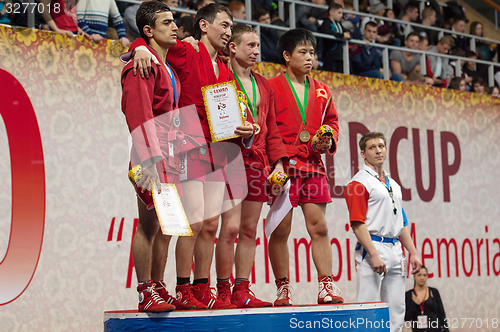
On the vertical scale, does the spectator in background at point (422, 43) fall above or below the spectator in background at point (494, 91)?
above

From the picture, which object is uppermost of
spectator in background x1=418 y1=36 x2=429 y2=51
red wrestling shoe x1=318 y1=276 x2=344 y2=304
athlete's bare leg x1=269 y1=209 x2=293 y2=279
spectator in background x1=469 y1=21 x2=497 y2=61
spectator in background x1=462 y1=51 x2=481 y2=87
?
spectator in background x1=469 y1=21 x2=497 y2=61

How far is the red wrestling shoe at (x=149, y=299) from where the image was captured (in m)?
2.44

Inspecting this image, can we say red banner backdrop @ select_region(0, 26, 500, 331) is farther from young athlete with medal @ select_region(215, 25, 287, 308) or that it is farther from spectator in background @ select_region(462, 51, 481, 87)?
spectator in background @ select_region(462, 51, 481, 87)

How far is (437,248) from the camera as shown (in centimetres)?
644

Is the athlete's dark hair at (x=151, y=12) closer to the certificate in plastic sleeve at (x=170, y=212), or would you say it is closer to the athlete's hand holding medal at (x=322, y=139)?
the certificate in plastic sleeve at (x=170, y=212)

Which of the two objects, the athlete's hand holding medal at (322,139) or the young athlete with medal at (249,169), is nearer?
the young athlete with medal at (249,169)

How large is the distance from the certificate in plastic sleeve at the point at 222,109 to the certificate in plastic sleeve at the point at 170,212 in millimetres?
420

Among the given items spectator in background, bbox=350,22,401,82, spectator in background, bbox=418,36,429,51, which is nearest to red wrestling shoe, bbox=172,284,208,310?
spectator in background, bbox=350,22,401,82

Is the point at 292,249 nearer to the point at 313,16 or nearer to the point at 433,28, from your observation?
the point at 313,16

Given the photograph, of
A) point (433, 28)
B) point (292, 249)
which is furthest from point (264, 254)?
point (433, 28)

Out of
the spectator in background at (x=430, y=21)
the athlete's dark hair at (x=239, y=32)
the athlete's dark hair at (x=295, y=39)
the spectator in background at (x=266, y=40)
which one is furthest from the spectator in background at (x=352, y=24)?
the athlete's dark hair at (x=239, y=32)

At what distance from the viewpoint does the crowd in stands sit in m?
4.72

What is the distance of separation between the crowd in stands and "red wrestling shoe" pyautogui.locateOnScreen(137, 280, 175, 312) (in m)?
2.24

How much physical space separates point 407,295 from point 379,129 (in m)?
1.86
